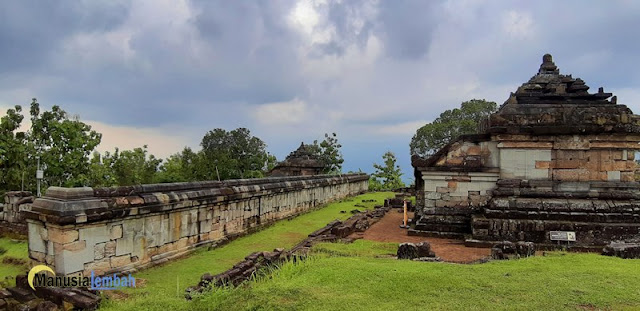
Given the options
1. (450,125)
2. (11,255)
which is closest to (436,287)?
(11,255)

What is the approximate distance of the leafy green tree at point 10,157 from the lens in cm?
2080

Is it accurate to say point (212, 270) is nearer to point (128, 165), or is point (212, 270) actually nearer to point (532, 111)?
point (532, 111)

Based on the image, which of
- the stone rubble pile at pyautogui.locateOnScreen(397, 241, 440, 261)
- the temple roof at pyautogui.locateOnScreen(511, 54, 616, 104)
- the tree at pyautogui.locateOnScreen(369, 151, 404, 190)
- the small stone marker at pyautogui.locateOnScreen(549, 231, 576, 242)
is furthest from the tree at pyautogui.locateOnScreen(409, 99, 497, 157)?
the stone rubble pile at pyautogui.locateOnScreen(397, 241, 440, 261)

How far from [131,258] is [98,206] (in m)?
1.17

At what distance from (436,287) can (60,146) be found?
82.4 feet

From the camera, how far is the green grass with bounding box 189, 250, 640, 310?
13.9 ft

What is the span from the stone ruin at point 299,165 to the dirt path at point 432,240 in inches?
432

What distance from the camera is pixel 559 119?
31.0 ft

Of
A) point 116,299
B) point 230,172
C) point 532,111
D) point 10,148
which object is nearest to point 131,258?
point 116,299

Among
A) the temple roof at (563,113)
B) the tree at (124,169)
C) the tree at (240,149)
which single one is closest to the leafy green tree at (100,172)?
the tree at (124,169)

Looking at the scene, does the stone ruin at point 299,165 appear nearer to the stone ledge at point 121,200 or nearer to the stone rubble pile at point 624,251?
the stone ledge at point 121,200

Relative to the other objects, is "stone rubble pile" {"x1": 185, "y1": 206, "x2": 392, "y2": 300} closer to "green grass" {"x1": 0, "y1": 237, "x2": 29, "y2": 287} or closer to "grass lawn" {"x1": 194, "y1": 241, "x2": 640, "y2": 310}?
"grass lawn" {"x1": 194, "y1": 241, "x2": 640, "y2": 310}

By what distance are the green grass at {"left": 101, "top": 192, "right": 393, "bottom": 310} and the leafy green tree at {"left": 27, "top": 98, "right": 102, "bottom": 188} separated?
1708cm

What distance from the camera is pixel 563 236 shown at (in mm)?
8258
